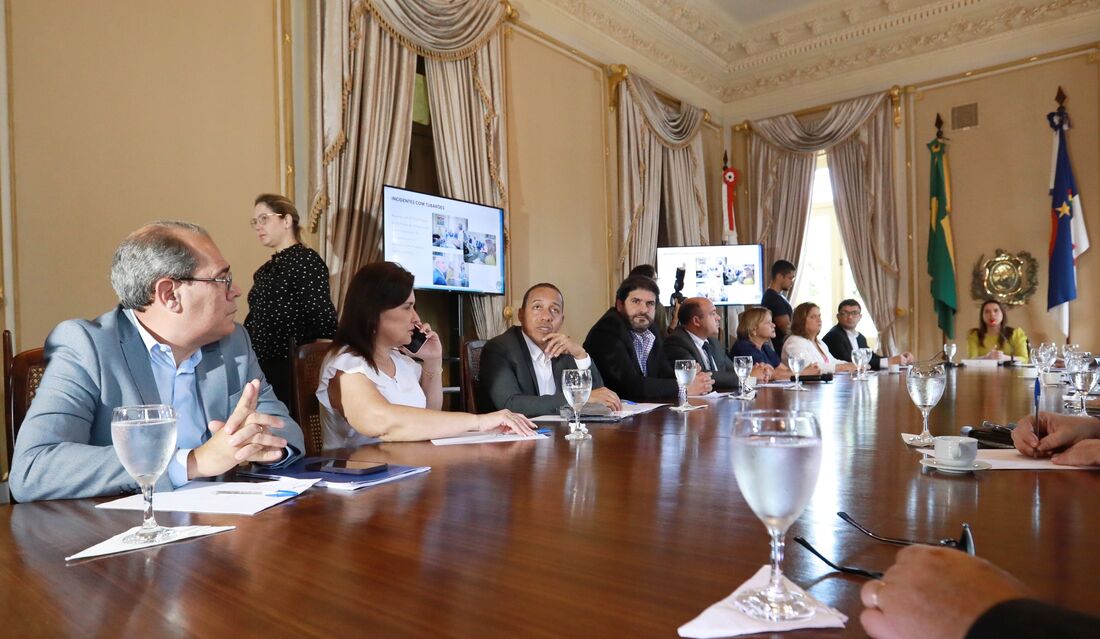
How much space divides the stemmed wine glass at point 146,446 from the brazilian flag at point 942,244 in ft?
23.2

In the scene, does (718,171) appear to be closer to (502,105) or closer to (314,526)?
(502,105)

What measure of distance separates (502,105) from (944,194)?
4.25 metres

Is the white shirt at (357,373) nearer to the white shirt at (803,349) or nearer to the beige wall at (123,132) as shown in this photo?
the beige wall at (123,132)

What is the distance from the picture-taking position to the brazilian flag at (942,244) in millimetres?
6691

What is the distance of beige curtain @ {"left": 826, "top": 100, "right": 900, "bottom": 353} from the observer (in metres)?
7.05

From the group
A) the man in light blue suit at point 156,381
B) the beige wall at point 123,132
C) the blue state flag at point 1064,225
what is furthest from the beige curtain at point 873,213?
the man in light blue suit at point 156,381

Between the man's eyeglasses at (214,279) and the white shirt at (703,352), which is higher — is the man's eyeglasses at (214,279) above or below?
above

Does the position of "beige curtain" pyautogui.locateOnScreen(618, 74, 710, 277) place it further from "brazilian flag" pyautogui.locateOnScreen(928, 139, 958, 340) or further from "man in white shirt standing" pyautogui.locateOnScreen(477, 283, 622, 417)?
"man in white shirt standing" pyautogui.locateOnScreen(477, 283, 622, 417)

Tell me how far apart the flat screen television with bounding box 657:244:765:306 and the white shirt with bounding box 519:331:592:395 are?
12.4 ft

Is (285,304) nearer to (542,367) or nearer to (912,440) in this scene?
(542,367)

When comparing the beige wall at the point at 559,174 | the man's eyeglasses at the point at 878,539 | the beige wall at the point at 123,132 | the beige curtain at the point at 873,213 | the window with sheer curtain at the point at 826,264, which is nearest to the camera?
the man's eyeglasses at the point at 878,539

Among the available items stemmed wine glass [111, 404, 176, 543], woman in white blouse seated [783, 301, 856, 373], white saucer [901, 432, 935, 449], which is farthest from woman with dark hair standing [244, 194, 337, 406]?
woman in white blouse seated [783, 301, 856, 373]

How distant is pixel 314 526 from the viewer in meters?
0.92

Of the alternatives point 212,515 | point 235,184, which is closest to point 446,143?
point 235,184
